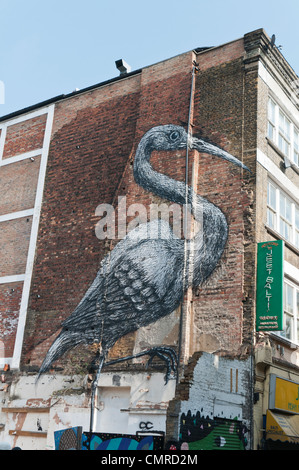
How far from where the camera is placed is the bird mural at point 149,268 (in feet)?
45.2

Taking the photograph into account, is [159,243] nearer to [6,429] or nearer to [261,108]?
[261,108]

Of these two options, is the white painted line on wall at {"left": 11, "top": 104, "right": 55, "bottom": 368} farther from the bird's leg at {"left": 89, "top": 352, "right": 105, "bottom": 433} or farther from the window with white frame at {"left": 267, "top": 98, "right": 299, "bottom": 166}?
the window with white frame at {"left": 267, "top": 98, "right": 299, "bottom": 166}

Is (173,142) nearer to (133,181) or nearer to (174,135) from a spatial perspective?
(174,135)

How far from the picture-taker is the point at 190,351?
13125mm

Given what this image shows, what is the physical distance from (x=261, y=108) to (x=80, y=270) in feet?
21.8

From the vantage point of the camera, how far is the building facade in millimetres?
12703

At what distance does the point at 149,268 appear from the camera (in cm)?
1431

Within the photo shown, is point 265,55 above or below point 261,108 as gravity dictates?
above

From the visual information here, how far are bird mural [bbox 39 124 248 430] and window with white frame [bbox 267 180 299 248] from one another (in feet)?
4.54

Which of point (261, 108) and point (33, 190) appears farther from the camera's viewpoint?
point (33, 190)

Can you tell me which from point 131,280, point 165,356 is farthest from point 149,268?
point 165,356

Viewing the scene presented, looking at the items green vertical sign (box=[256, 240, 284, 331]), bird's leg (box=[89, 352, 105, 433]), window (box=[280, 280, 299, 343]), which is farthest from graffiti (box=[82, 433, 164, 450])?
window (box=[280, 280, 299, 343])

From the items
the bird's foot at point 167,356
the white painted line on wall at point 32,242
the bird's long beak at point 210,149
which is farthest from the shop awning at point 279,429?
the white painted line on wall at point 32,242
